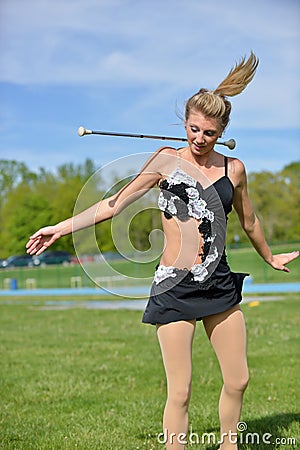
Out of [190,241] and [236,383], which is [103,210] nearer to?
[190,241]

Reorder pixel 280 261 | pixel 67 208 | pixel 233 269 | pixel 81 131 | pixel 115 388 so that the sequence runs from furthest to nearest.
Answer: pixel 67 208, pixel 233 269, pixel 115 388, pixel 280 261, pixel 81 131

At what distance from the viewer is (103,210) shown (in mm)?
3910

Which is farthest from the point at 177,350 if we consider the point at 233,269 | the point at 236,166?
the point at 233,269

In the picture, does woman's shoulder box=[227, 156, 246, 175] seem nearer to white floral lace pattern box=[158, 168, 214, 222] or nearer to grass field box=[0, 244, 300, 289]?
white floral lace pattern box=[158, 168, 214, 222]

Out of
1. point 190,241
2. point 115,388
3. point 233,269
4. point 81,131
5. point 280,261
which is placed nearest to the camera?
point 81,131

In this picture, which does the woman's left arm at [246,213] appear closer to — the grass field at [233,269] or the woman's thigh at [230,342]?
the woman's thigh at [230,342]

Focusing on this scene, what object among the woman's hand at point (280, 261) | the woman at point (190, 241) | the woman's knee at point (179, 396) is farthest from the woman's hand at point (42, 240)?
the woman's hand at point (280, 261)

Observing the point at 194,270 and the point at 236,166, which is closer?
the point at 194,270

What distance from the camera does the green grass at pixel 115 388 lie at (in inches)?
198

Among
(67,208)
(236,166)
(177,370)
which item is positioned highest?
(67,208)

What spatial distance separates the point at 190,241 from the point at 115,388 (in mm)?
3124

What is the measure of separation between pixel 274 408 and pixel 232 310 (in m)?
1.95

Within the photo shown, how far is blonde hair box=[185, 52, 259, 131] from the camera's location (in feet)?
12.5

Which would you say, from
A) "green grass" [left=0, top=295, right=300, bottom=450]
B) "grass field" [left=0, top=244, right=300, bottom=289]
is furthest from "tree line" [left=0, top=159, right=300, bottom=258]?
"green grass" [left=0, top=295, right=300, bottom=450]
